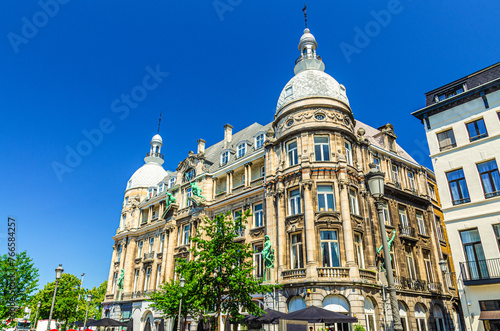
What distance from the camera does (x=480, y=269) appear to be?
2012 cm

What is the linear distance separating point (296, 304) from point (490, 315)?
1101cm

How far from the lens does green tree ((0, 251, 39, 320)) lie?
30.0 metres

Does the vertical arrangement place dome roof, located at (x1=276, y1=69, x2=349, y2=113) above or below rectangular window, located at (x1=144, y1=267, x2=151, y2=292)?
above

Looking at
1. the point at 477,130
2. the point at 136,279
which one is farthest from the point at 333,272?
the point at 136,279

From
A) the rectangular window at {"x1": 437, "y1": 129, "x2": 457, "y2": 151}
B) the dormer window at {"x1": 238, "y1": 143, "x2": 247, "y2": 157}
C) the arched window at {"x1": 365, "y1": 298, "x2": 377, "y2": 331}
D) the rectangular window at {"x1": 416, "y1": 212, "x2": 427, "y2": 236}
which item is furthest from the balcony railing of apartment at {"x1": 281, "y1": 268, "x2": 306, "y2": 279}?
the rectangular window at {"x1": 416, "y1": 212, "x2": 427, "y2": 236}

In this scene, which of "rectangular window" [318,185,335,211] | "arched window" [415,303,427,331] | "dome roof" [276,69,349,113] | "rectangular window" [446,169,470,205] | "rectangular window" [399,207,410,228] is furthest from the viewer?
"rectangular window" [399,207,410,228]

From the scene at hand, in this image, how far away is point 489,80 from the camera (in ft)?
73.0

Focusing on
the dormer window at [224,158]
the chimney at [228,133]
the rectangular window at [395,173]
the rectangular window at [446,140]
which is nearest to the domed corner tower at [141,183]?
the chimney at [228,133]

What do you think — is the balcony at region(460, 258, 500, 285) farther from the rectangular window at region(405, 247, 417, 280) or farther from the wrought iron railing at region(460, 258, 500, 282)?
the rectangular window at region(405, 247, 417, 280)

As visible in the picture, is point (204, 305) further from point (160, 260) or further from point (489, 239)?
point (160, 260)

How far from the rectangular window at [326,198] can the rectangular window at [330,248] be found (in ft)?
5.66

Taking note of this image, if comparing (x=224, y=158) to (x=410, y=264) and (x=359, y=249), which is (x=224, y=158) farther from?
(x=410, y=264)

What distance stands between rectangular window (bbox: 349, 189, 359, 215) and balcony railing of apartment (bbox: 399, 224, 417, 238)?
6069 mm

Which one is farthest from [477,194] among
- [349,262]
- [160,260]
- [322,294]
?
[160,260]
